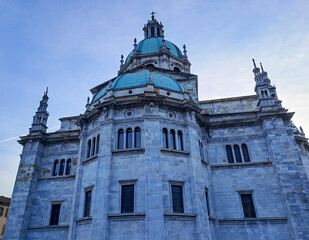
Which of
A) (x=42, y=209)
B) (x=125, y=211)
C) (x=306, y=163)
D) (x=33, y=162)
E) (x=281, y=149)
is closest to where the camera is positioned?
(x=125, y=211)

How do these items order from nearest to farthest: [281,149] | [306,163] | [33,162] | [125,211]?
[125,211], [281,149], [33,162], [306,163]

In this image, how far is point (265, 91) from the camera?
25.5 metres

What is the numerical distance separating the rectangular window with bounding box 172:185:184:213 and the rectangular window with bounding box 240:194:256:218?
22.7 feet

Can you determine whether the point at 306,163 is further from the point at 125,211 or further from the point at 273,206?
the point at 125,211

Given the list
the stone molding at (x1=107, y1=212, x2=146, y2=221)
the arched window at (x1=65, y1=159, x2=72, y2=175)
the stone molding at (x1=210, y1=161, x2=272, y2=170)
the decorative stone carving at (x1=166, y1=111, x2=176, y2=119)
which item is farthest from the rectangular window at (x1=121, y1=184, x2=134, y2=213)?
the arched window at (x1=65, y1=159, x2=72, y2=175)

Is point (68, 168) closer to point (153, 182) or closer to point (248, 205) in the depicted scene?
point (153, 182)

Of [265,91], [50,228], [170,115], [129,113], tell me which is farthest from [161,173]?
[265,91]

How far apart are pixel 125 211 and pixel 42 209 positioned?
11.3m

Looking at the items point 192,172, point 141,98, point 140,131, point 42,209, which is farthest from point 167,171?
point 42,209

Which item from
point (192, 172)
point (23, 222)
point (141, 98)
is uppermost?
point (141, 98)

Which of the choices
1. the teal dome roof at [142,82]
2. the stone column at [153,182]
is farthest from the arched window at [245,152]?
the stone column at [153,182]

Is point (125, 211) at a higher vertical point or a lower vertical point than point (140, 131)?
lower

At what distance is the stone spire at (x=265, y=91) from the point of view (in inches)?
967

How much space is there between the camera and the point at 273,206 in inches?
824
